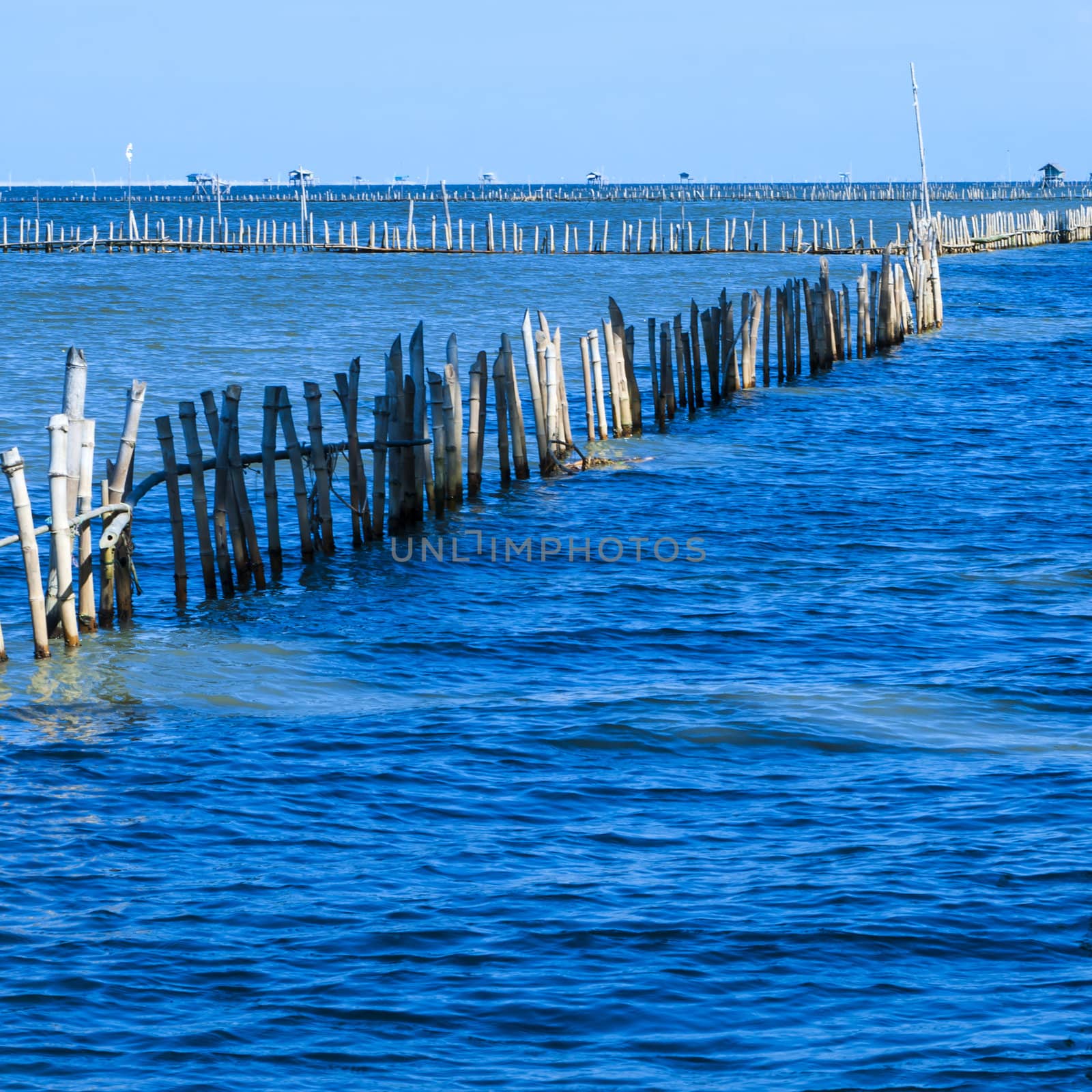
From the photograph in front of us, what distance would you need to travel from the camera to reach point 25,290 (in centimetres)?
4209

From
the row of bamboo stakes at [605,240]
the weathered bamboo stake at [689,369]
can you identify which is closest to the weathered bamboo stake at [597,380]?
the weathered bamboo stake at [689,369]

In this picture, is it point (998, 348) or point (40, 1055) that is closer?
point (40, 1055)

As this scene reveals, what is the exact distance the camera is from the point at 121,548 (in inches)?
402

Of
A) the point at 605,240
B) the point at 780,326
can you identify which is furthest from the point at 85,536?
the point at 605,240

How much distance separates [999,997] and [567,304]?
3444 centimetres

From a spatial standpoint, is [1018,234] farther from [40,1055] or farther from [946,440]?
[40,1055]

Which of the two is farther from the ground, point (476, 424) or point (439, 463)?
point (476, 424)

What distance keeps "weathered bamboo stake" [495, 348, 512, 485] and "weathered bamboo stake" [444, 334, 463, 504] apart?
26.4 inches

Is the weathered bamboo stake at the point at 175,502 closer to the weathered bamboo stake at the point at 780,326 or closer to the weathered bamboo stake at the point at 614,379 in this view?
the weathered bamboo stake at the point at 614,379

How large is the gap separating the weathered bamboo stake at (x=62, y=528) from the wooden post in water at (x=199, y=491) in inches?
48.4

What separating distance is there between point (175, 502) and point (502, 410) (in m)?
5.05

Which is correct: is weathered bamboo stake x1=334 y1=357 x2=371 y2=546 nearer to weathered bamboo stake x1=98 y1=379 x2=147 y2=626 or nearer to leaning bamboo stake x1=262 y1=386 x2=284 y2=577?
leaning bamboo stake x1=262 y1=386 x2=284 y2=577

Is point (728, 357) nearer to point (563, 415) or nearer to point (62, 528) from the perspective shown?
point (563, 415)

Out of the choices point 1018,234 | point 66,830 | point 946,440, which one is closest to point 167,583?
point 66,830
